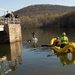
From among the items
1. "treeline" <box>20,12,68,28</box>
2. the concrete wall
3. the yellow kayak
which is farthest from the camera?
"treeline" <box>20,12,68,28</box>

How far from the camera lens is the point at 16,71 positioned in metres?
20.2

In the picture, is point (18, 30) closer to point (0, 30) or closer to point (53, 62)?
point (0, 30)

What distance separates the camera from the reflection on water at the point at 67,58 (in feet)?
74.7

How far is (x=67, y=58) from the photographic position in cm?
2448

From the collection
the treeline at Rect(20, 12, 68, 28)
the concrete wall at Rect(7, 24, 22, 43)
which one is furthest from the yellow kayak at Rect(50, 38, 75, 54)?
the treeline at Rect(20, 12, 68, 28)

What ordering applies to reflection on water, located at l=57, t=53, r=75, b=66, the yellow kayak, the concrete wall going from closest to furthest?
reflection on water, located at l=57, t=53, r=75, b=66, the yellow kayak, the concrete wall

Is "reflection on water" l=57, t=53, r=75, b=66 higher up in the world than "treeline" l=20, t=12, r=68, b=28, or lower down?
lower down

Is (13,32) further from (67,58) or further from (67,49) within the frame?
(67,58)

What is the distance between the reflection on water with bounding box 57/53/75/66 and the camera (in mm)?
22764

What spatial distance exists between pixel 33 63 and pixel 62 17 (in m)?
125

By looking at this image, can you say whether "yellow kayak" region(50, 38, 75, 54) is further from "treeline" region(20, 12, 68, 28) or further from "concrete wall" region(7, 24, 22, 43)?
"treeline" region(20, 12, 68, 28)

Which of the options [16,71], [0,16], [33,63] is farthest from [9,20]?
[16,71]

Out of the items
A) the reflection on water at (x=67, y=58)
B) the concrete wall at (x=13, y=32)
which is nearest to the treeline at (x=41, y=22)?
the concrete wall at (x=13, y=32)

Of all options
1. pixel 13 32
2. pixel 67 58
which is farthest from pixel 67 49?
pixel 13 32
